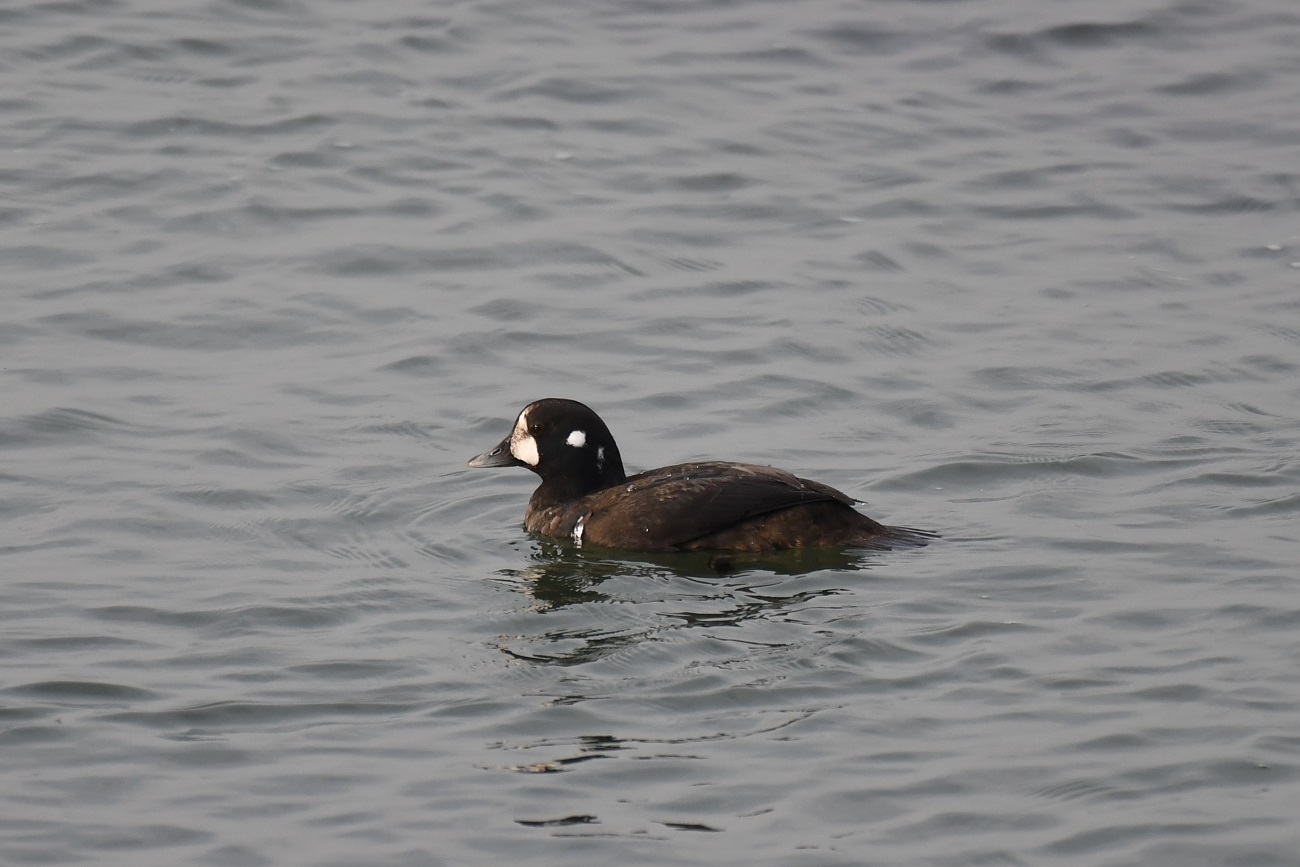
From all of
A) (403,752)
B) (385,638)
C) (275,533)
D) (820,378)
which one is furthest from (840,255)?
(403,752)

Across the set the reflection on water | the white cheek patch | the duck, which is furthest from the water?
the white cheek patch

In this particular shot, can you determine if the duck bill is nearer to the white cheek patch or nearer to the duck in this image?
the white cheek patch

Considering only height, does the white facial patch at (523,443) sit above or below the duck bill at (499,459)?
above

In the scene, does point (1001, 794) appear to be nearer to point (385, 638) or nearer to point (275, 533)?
point (385, 638)

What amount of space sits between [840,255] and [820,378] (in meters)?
2.01

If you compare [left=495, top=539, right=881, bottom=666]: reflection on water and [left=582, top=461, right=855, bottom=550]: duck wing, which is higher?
[left=582, top=461, right=855, bottom=550]: duck wing

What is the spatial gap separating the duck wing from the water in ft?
0.62

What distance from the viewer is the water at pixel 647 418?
5.86 metres

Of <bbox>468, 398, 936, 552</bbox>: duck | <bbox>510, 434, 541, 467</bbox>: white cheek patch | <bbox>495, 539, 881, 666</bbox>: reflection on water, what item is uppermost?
<bbox>510, 434, 541, 467</bbox>: white cheek patch

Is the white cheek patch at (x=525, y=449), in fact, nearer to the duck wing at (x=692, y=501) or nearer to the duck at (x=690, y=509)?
the duck at (x=690, y=509)

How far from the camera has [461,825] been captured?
563 cm

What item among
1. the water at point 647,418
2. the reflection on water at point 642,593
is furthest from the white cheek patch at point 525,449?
the reflection on water at point 642,593

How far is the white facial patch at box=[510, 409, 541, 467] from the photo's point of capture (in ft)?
29.4

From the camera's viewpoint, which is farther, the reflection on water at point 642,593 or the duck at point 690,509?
the duck at point 690,509
